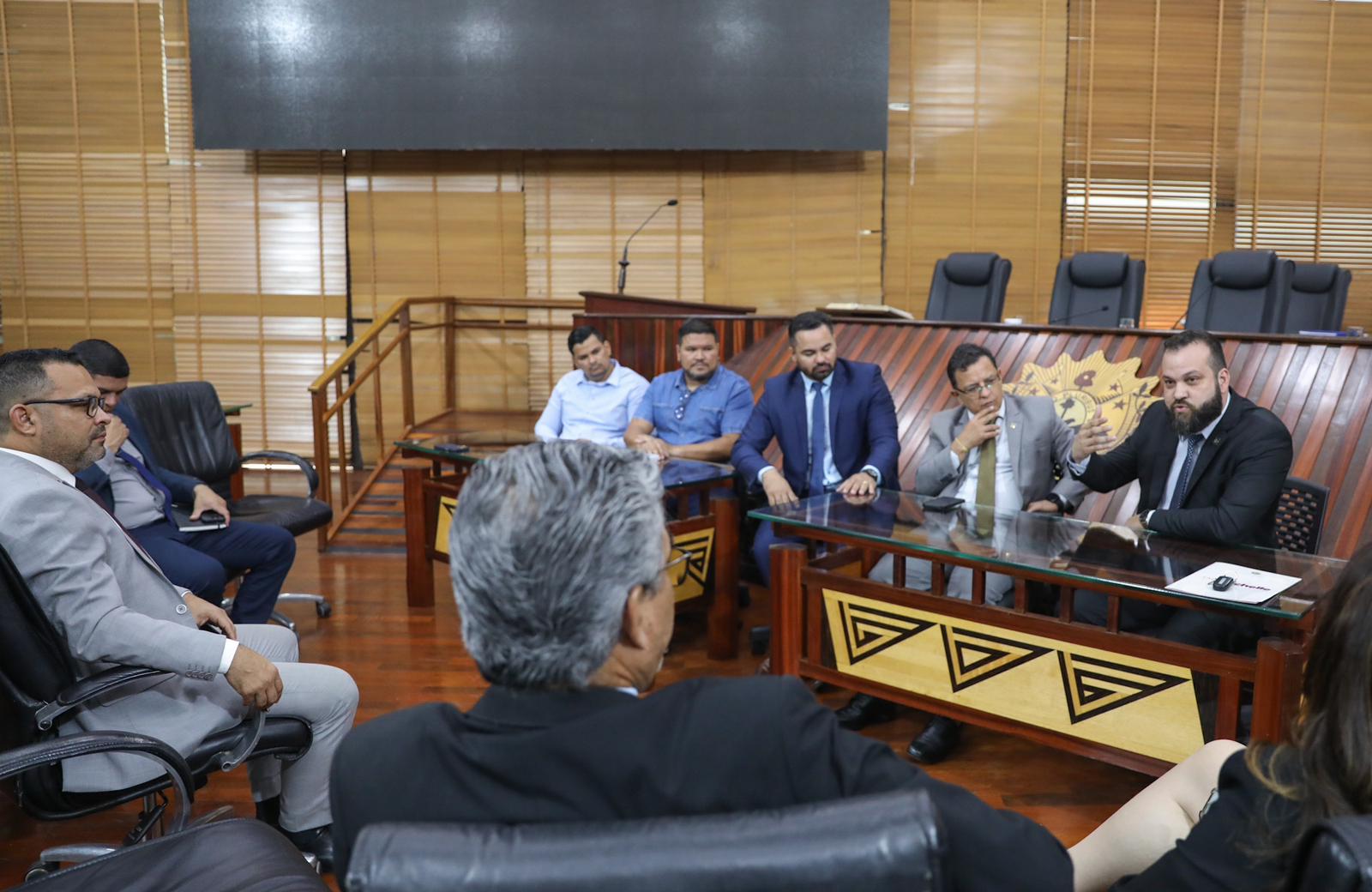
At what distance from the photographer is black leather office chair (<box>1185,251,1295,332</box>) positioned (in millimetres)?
5438

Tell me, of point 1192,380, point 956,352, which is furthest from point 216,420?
point 1192,380

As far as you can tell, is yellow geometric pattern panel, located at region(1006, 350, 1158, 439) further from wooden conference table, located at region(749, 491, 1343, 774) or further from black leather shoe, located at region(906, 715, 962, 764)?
black leather shoe, located at region(906, 715, 962, 764)

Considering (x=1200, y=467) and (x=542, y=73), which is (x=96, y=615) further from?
(x=542, y=73)

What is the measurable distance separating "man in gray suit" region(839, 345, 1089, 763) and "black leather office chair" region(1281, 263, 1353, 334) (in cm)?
288

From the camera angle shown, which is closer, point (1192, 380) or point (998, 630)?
point (998, 630)

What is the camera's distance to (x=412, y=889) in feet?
2.62

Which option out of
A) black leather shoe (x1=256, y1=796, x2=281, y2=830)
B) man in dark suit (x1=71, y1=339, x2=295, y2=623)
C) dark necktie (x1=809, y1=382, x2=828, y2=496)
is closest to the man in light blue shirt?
dark necktie (x1=809, y1=382, x2=828, y2=496)

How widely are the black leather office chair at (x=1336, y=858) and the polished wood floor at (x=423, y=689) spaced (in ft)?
6.06

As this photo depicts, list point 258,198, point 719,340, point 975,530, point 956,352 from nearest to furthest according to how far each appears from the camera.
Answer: point 975,530
point 956,352
point 719,340
point 258,198

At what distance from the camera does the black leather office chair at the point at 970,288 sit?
588 centimetres

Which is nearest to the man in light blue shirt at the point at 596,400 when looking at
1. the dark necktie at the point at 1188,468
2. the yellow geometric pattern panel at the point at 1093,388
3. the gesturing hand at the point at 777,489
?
the gesturing hand at the point at 777,489

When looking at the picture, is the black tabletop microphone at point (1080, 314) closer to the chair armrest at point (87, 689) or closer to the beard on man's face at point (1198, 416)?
the beard on man's face at point (1198, 416)

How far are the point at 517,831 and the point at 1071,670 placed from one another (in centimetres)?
196

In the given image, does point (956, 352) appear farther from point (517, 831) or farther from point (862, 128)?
point (862, 128)
